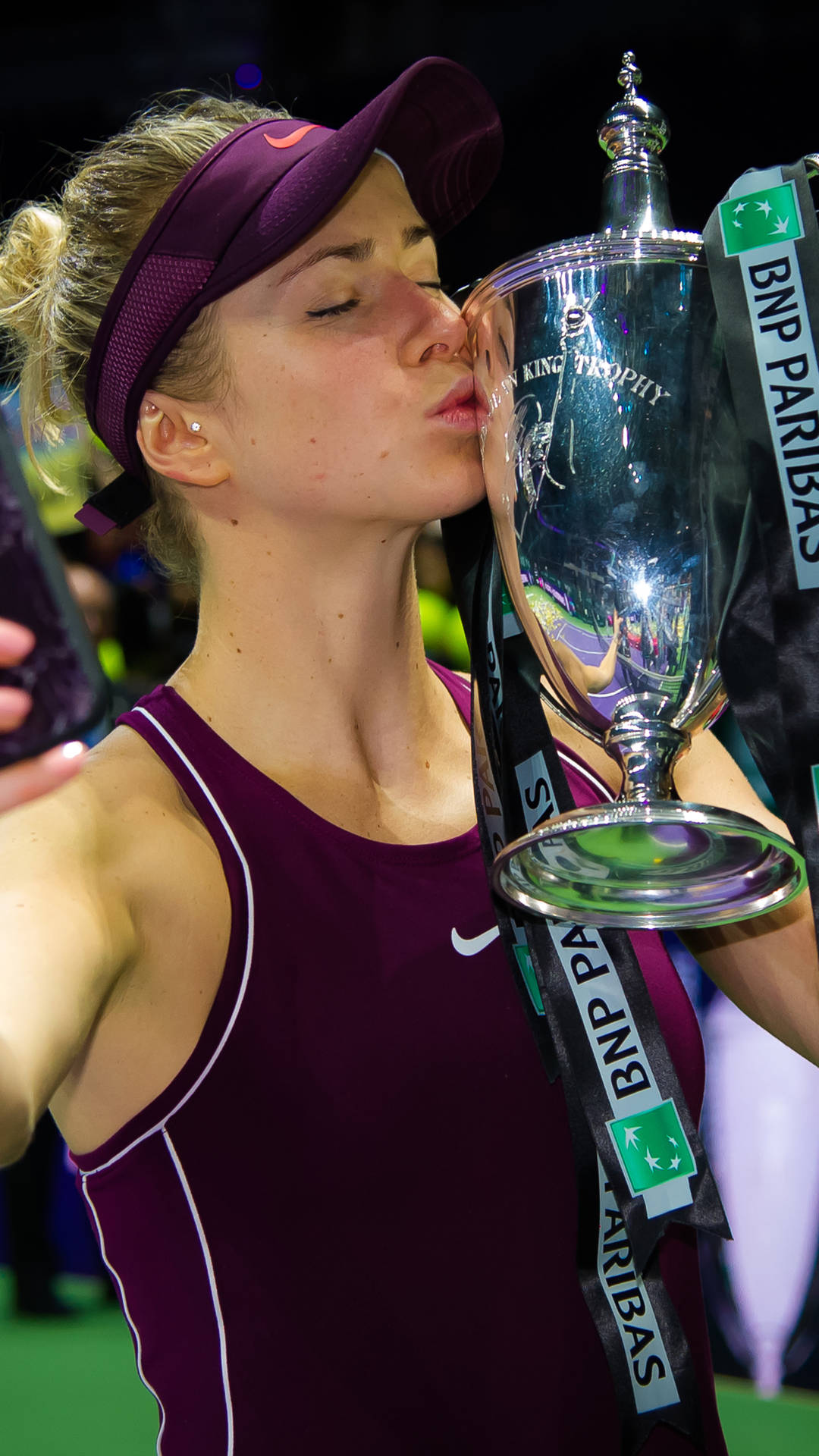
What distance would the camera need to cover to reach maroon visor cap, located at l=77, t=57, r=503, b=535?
100 cm

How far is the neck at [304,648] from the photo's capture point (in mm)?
1108

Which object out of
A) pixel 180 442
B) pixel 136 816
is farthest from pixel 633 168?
pixel 136 816

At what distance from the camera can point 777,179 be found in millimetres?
803

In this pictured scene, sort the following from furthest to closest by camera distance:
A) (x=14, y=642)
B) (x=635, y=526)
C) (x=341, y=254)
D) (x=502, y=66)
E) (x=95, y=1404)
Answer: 1. (x=502, y=66)
2. (x=95, y=1404)
3. (x=341, y=254)
4. (x=635, y=526)
5. (x=14, y=642)

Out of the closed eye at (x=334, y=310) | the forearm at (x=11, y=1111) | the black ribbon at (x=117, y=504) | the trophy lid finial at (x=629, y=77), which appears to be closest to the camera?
the forearm at (x=11, y=1111)

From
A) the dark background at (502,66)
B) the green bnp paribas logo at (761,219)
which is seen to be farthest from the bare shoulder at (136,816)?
the dark background at (502,66)

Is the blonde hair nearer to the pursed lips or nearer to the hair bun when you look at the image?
the hair bun

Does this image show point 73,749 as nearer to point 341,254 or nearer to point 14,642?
point 14,642

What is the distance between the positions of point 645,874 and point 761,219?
1.26 ft

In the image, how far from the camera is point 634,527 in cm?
82

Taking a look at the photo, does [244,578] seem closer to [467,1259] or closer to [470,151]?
[470,151]

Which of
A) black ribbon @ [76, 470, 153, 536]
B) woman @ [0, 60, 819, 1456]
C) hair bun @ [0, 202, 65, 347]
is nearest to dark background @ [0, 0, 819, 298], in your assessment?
hair bun @ [0, 202, 65, 347]

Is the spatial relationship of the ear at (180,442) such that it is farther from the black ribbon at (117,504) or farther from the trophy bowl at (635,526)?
the trophy bowl at (635,526)

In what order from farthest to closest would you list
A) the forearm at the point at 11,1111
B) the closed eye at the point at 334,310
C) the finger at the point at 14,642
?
1. the closed eye at the point at 334,310
2. the forearm at the point at 11,1111
3. the finger at the point at 14,642
